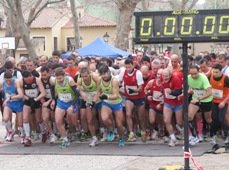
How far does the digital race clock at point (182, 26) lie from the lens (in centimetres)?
900

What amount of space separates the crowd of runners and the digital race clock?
345cm

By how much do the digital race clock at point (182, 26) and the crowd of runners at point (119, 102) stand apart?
11.3 ft

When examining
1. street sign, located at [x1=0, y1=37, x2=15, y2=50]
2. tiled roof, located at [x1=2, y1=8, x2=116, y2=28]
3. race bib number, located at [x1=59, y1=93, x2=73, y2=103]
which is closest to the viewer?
race bib number, located at [x1=59, y1=93, x2=73, y2=103]

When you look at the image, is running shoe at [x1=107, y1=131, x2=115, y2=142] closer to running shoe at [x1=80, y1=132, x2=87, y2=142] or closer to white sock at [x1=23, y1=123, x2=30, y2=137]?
running shoe at [x1=80, y1=132, x2=87, y2=142]

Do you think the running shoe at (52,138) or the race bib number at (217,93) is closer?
the race bib number at (217,93)

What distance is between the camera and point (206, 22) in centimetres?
911

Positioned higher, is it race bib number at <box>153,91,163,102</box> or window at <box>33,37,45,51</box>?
window at <box>33,37,45,51</box>

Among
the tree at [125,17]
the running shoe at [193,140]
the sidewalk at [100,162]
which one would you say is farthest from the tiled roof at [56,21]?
the sidewalk at [100,162]

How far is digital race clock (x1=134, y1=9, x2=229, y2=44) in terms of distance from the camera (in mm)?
9000

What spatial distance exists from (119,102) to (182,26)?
4275 millimetres

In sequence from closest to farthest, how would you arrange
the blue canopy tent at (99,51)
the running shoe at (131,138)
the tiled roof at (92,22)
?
the running shoe at (131,138)
the blue canopy tent at (99,51)
the tiled roof at (92,22)

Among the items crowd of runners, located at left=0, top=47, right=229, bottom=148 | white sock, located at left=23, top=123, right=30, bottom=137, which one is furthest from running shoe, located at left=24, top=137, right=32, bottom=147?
white sock, located at left=23, top=123, right=30, bottom=137

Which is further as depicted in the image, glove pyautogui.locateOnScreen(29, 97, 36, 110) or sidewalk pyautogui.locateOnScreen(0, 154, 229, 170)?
glove pyautogui.locateOnScreen(29, 97, 36, 110)

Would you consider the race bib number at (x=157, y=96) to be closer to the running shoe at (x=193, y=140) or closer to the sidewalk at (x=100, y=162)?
the running shoe at (x=193, y=140)
